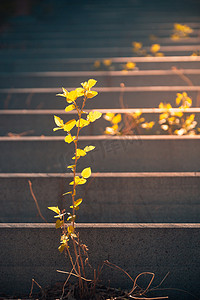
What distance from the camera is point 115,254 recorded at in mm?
2061

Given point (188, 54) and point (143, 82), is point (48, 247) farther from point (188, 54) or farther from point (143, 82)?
point (188, 54)

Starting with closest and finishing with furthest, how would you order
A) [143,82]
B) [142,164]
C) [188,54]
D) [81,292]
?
[81,292], [142,164], [143,82], [188,54]

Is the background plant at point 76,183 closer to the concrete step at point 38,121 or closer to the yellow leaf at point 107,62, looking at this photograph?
the concrete step at point 38,121

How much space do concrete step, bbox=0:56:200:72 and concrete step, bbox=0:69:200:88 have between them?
245mm

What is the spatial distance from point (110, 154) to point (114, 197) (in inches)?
19.4

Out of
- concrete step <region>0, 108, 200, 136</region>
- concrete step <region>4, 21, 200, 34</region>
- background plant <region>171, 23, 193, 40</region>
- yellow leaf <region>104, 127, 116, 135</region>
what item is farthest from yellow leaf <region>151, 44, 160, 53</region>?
yellow leaf <region>104, 127, 116, 135</region>

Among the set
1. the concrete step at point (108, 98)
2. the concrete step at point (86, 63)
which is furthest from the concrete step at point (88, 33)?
the concrete step at point (108, 98)

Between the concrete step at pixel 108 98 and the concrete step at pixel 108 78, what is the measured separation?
0.41m

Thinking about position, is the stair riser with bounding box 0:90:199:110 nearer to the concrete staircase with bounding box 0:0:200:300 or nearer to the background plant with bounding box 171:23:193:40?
the concrete staircase with bounding box 0:0:200:300

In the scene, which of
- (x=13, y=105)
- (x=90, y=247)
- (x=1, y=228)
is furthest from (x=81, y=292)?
(x=13, y=105)

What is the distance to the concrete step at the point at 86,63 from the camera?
15.0ft

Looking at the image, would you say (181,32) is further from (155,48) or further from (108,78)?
(108,78)

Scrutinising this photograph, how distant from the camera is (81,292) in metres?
1.96

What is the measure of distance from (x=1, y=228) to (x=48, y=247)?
253mm
